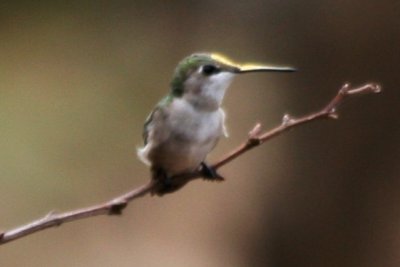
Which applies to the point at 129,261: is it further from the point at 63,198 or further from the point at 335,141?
the point at 335,141

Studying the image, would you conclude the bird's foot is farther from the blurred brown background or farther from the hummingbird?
the blurred brown background

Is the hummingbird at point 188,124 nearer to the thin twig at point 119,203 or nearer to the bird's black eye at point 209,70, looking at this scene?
the bird's black eye at point 209,70

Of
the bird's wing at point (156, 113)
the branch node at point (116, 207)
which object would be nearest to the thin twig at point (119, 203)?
the branch node at point (116, 207)

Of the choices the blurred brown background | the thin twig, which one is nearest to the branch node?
the thin twig

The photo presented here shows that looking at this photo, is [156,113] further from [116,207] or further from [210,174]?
[116,207]

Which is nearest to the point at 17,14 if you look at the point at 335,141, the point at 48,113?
the point at 48,113

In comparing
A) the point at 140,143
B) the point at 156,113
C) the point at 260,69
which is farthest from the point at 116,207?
the point at 140,143
